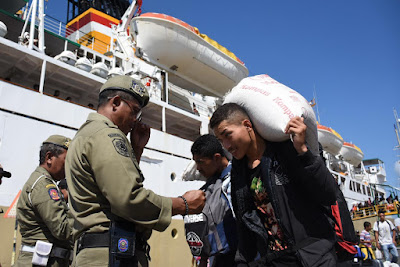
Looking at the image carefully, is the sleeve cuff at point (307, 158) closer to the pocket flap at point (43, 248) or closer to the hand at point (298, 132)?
the hand at point (298, 132)

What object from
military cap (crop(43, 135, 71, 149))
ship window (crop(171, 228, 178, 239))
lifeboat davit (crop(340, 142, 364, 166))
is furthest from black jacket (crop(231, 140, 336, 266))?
lifeboat davit (crop(340, 142, 364, 166))

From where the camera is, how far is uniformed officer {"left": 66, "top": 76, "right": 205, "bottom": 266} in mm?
1369

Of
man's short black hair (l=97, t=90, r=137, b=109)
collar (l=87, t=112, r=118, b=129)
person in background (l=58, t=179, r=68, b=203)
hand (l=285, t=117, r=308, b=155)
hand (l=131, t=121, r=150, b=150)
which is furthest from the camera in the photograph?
person in background (l=58, t=179, r=68, b=203)

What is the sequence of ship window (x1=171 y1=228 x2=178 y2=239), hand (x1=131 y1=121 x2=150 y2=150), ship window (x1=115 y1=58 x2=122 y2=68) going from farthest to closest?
ship window (x1=115 y1=58 x2=122 y2=68) → ship window (x1=171 y1=228 x2=178 y2=239) → hand (x1=131 y1=121 x2=150 y2=150)

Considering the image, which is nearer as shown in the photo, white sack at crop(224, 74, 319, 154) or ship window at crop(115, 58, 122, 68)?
white sack at crop(224, 74, 319, 154)

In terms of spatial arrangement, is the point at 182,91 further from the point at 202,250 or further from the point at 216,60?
the point at 202,250

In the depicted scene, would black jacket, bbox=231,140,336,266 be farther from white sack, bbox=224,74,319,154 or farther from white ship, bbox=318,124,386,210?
white ship, bbox=318,124,386,210

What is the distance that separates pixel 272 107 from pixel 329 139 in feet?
72.8

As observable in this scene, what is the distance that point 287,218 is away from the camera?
57.2 inches

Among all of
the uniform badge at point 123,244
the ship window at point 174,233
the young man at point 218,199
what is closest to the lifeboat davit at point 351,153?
the ship window at point 174,233

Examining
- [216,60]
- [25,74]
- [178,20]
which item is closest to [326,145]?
[216,60]

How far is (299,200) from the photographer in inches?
57.7

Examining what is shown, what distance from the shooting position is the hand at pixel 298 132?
1353mm

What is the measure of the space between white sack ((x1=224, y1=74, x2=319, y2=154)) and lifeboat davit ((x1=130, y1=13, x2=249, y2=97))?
1015cm
